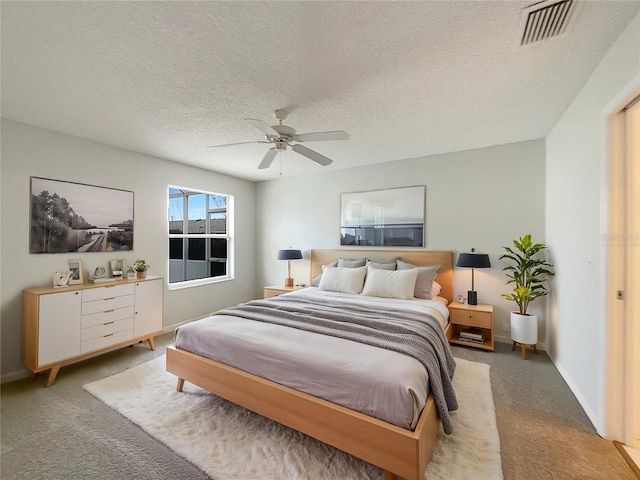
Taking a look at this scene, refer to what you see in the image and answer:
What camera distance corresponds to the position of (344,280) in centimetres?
378

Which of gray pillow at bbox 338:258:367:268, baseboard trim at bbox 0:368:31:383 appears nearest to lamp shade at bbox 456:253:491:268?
gray pillow at bbox 338:258:367:268

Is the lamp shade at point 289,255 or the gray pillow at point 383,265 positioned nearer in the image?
the gray pillow at point 383,265

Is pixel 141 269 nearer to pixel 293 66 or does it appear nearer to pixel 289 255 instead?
pixel 289 255

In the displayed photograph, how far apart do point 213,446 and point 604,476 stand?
2336 millimetres

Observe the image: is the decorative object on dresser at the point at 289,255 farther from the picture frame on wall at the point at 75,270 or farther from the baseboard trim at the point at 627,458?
the baseboard trim at the point at 627,458

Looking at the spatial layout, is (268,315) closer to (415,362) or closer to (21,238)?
(415,362)

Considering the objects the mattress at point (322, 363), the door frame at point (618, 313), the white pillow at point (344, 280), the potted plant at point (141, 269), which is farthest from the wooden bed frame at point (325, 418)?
the white pillow at point (344, 280)

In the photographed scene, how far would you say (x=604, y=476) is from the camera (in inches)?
60.6

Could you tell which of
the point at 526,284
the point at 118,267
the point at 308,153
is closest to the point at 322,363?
the point at 308,153

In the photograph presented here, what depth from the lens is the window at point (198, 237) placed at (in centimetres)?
445

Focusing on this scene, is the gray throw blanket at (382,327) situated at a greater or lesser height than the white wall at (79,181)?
lesser

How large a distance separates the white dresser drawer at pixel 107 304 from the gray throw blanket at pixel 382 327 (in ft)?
4.36

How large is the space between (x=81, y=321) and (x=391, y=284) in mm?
3431

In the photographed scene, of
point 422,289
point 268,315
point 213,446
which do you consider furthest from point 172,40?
point 422,289
